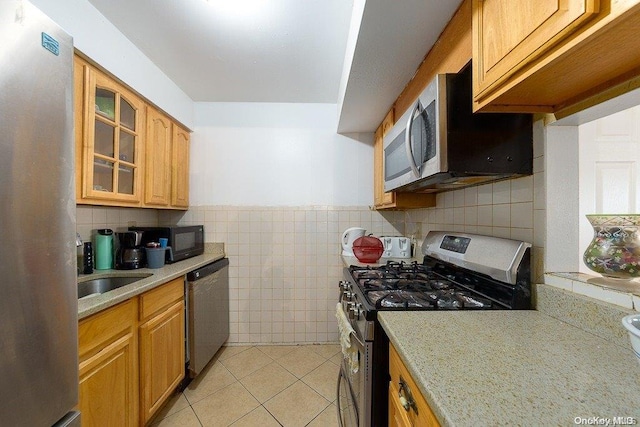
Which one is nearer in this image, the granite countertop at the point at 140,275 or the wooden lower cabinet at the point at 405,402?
the wooden lower cabinet at the point at 405,402

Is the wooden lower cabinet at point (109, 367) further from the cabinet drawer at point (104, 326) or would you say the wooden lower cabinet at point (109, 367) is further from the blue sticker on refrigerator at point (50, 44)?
the blue sticker on refrigerator at point (50, 44)

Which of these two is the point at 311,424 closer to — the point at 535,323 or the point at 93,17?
the point at 535,323

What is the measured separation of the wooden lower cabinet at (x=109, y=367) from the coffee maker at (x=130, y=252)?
21.3 inches

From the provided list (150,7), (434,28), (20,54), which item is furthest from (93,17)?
(434,28)

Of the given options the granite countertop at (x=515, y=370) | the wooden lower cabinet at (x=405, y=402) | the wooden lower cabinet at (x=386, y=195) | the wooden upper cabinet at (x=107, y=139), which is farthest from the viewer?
the wooden lower cabinet at (x=386, y=195)

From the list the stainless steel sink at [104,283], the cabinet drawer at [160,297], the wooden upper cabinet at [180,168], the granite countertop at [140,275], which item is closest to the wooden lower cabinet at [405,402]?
the granite countertop at [140,275]

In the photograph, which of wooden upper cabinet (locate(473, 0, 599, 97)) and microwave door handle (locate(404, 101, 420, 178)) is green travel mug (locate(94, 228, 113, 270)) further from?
wooden upper cabinet (locate(473, 0, 599, 97))

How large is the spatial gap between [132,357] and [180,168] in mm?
1484

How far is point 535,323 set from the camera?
80 centimetres

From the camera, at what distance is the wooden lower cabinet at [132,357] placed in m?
1.00

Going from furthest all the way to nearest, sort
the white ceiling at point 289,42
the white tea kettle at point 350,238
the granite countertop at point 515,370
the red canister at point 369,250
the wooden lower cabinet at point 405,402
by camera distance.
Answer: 1. the white tea kettle at point 350,238
2. the red canister at point 369,250
3. the white ceiling at point 289,42
4. the wooden lower cabinet at point 405,402
5. the granite countertop at point 515,370

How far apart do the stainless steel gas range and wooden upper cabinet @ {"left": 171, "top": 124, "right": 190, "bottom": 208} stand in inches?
65.0

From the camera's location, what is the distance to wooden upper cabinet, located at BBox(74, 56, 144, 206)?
1.26 metres

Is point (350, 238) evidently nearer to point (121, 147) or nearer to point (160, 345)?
point (160, 345)
